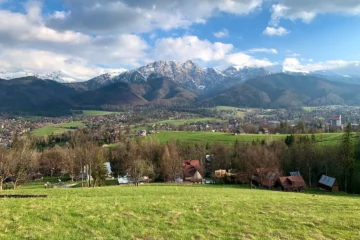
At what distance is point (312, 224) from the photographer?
16.5 meters

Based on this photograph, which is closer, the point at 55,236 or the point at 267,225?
the point at 55,236

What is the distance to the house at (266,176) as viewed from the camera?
72062mm

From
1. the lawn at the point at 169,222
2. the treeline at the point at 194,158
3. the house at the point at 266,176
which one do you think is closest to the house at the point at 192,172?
the treeline at the point at 194,158

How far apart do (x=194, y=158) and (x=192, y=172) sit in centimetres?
2018

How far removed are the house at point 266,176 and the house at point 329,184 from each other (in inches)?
491

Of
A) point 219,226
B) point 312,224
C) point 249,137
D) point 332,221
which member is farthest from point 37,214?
point 249,137

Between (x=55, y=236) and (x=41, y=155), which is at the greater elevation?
(x=55, y=236)

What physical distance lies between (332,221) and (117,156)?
10432cm

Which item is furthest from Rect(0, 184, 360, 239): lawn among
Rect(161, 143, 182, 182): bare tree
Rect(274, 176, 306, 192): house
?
Rect(161, 143, 182, 182): bare tree

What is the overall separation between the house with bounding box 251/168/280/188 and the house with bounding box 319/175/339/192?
12.5 m

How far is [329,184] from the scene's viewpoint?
7075 centimetres

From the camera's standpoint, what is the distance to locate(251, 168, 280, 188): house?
72.1 meters

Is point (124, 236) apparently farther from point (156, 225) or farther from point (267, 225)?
point (267, 225)

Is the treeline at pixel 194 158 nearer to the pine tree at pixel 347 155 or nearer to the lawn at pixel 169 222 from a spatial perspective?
the pine tree at pixel 347 155
